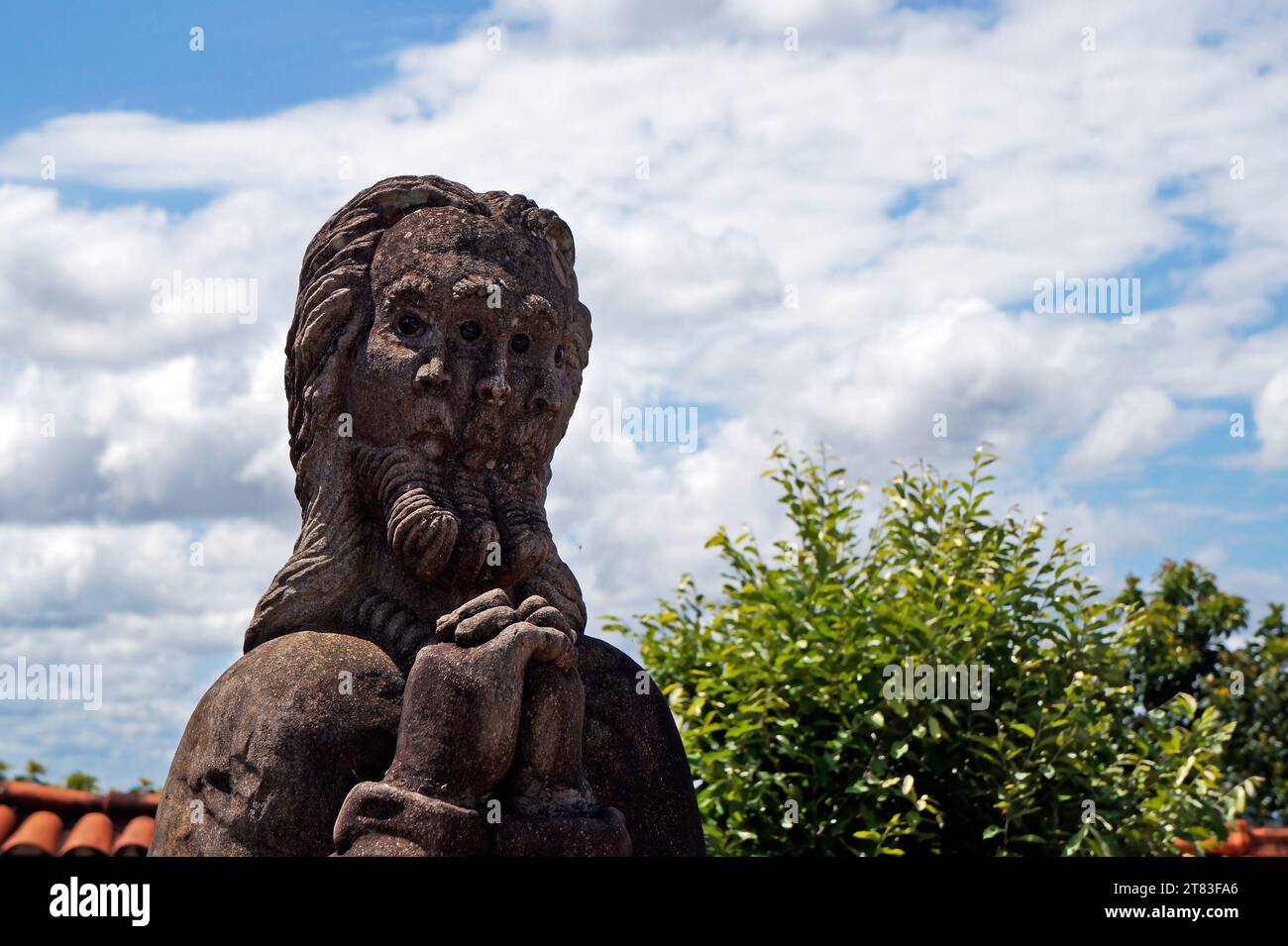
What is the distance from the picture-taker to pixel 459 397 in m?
4.84

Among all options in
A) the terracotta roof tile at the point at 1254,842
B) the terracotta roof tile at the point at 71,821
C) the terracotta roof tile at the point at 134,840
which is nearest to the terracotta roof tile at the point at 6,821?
the terracotta roof tile at the point at 71,821

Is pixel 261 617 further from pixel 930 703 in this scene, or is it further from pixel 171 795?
pixel 930 703

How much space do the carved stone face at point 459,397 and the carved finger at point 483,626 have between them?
451 mm

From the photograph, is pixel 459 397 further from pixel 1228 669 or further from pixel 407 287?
pixel 1228 669

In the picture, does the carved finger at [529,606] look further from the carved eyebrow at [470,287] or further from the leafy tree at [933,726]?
the leafy tree at [933,726]

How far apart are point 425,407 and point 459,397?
0.38 ft

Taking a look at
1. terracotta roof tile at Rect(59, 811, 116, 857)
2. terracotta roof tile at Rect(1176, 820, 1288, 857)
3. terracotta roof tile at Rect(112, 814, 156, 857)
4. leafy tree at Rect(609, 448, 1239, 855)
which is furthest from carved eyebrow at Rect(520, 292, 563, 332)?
terracotta roof tile at Rect(1176, 820, 1288, 857)

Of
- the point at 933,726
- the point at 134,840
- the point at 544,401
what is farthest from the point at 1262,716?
the point at 544,401

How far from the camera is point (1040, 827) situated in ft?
25.5

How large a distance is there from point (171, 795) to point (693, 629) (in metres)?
4.36

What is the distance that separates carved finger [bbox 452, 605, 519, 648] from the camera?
4.26m

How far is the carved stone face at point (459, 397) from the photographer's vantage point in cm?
475

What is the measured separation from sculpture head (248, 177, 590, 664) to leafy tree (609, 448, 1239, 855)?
10.1 feet
